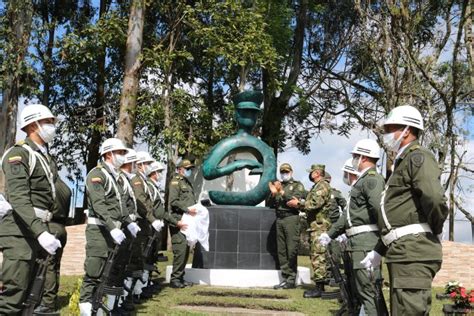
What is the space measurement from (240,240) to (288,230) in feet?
3.36

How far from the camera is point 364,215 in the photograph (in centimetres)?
704

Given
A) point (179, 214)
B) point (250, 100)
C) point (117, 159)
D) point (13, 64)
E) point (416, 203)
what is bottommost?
point (416, 203)

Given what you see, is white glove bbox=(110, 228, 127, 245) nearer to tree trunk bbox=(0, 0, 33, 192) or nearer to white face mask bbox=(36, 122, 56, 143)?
white face mask bbox=(36, 122, 56, 143)

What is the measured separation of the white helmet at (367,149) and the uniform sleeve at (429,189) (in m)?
2.30

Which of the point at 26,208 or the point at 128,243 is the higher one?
the point at 26,208

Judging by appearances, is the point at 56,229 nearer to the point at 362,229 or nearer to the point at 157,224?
the point at 157,224

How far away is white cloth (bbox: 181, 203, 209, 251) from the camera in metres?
11.2

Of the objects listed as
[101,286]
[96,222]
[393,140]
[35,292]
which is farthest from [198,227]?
[393,140]

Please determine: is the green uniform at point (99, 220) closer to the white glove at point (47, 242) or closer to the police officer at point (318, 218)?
the white glove at point (47, 242)

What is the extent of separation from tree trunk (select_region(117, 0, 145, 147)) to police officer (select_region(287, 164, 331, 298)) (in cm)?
521

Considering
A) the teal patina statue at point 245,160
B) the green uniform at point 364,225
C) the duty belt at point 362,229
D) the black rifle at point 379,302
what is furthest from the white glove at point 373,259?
the teal patina statue at point 245,160

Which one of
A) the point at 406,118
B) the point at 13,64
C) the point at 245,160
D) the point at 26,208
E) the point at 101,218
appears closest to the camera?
the point at 406,118

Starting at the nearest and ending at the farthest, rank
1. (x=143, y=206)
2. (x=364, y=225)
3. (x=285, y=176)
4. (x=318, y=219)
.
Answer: (x=364, y=225) < (x=143, y=206) < (x=318, y=219) < (x=285, y=176)

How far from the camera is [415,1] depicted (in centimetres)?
1945
